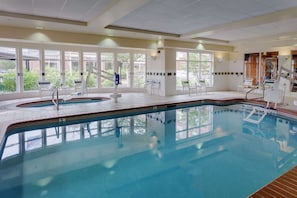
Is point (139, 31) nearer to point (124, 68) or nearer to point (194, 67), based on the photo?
point (124, 68)

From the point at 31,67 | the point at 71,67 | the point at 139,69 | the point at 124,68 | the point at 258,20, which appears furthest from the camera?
the point at 139,69

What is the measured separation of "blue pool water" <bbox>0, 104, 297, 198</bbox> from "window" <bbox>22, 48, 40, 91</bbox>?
4.42 metres

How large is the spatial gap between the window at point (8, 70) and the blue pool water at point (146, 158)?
443 centimetres

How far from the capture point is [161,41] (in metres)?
9.46

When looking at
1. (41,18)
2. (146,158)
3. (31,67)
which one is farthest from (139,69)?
(146,158)

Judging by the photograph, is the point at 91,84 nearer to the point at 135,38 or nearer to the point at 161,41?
the point at 135,38

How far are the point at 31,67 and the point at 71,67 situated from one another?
160cm

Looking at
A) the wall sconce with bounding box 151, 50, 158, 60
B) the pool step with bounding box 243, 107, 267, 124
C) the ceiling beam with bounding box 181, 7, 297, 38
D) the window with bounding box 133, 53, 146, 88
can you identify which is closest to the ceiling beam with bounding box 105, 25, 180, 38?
the ceiling beam with bounding box 181, 7, 297, 38

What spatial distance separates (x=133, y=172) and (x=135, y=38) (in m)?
7.02

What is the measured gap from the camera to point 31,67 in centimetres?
906

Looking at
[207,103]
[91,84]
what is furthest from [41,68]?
[207,103]

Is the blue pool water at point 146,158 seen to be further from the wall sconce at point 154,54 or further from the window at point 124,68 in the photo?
the window at point 124,68

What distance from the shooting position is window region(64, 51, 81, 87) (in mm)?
9852

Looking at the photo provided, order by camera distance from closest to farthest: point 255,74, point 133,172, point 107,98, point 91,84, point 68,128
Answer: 1. point 133,172
2. point 68,128
3. point 107,98
4. point 91,84
5. point 255,74
